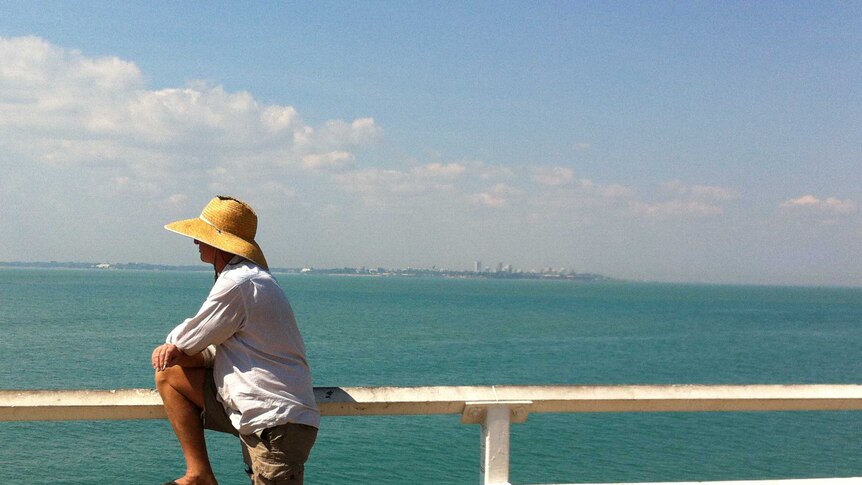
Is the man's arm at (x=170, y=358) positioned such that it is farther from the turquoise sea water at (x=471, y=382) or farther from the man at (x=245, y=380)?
the turquoise sea water at (x=471, y=382)

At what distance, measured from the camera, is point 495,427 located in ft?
11.3

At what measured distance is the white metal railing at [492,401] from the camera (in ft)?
9.96

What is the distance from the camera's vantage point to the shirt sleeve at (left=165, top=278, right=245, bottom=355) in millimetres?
3066

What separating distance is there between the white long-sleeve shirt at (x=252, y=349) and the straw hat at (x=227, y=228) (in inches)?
5.5

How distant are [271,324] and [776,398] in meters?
2.25

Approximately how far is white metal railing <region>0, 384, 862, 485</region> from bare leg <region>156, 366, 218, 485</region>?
0.06m

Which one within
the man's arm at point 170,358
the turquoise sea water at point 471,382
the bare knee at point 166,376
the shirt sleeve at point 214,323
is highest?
the shirt sleeve at point 214,323

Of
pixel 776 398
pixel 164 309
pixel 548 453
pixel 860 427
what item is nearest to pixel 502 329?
pixel 164 309

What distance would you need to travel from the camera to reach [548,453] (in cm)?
2228

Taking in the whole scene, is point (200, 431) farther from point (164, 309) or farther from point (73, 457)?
point (164, 309)

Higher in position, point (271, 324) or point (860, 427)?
point (271, 324)

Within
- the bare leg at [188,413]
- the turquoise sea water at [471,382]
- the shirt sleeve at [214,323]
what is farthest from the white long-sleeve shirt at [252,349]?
the turquoise sea water at [471,382]

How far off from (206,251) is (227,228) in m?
0.13

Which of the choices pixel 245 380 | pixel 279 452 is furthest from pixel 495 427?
pixel 245 380
